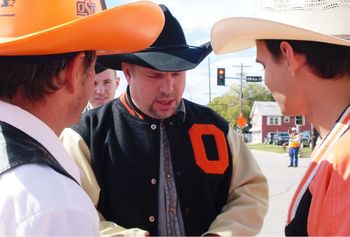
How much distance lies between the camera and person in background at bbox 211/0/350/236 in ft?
5.15

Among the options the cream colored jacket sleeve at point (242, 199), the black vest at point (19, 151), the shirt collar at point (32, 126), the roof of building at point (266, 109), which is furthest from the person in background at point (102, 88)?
the roof of building at point (266, 109)

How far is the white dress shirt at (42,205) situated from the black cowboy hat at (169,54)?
1.49 metres

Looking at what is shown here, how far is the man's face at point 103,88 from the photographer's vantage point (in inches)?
167

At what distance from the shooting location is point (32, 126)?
137 cm

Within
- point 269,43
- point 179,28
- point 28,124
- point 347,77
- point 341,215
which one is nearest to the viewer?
point 28,124

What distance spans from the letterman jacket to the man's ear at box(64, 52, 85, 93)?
1.05 meters

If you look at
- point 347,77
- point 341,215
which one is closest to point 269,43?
point 347,77

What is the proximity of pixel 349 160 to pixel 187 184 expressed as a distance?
1.22 m

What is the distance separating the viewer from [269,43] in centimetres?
196

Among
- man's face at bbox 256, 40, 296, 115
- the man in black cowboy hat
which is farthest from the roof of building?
man's face at bbox 256, 40, 296, 115

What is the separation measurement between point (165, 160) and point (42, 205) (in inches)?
60.9

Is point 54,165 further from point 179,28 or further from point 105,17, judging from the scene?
point 179,28

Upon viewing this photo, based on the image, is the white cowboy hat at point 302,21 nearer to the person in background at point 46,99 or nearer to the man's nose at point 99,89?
the person in background at point 46,99

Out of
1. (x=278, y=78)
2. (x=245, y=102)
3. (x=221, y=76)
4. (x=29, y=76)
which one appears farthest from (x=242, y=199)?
(x=245, y=102)
